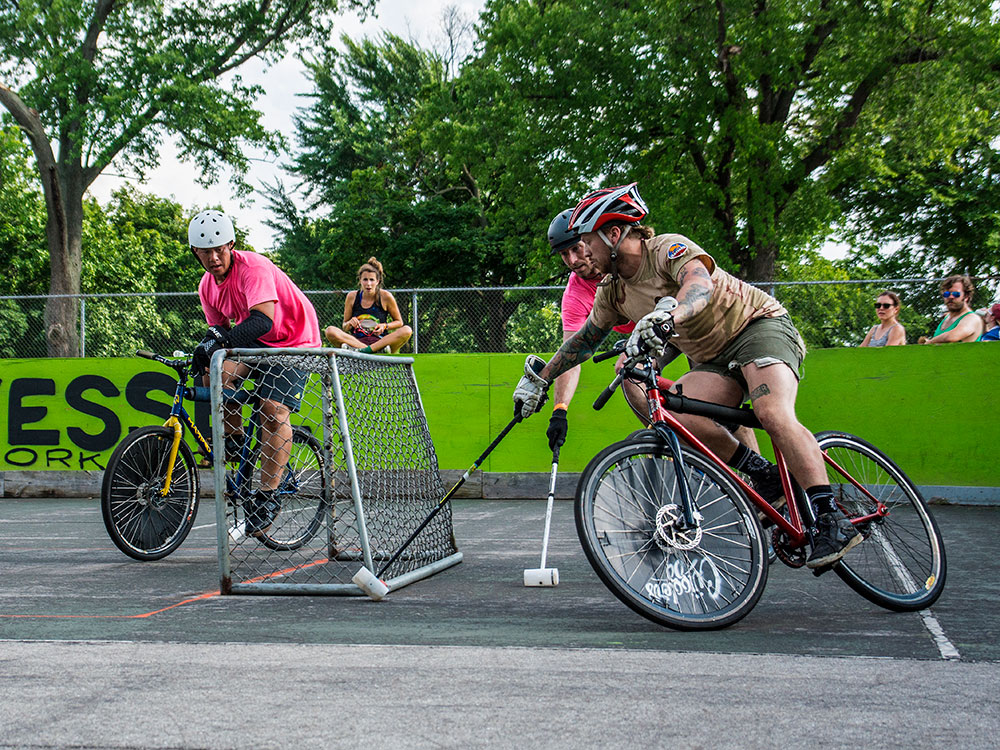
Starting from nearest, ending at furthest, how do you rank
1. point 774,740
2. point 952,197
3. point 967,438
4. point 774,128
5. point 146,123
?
point 774,740 < point 967,438 < point 774,128 < point 146,123 < point 952,197

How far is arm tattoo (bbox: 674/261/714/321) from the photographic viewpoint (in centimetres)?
384

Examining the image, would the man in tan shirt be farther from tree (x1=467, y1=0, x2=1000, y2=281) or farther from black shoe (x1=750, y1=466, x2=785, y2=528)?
tree (x1=467, y1=0, x2=1000, y2=281)

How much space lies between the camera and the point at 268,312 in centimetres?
569

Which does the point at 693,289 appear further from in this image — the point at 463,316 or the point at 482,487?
the point at 463,316

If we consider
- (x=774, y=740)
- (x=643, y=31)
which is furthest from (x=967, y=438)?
(x=643, y=31)

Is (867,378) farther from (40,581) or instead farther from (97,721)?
(97,721)

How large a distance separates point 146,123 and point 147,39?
8.48 ft

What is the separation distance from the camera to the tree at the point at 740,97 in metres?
23.1

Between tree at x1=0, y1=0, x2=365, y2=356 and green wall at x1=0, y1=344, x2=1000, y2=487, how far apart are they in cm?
1695

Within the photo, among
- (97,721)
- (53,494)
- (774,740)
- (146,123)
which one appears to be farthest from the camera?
(146,123)

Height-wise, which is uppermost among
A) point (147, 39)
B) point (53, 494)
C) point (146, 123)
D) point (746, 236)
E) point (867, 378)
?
point (147, 39)

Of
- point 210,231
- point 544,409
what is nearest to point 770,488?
point 210,231

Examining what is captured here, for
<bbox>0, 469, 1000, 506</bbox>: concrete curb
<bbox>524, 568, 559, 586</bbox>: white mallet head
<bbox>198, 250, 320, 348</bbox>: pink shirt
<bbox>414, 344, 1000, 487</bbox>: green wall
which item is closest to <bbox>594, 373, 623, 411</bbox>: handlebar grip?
<bbox>524, 568, 559, 586</bbox>: white mallet head

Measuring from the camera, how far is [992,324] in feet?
32.3
